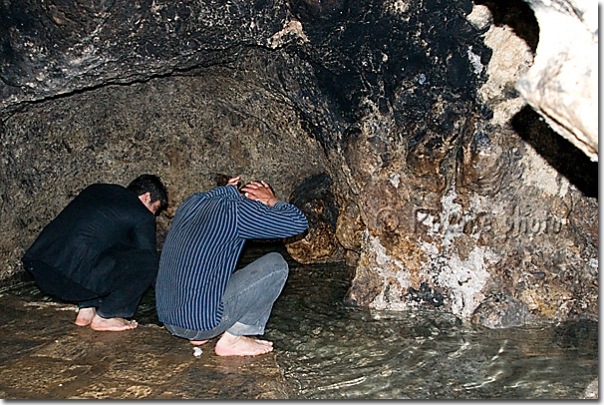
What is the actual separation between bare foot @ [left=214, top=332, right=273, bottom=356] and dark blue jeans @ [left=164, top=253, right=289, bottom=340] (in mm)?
30

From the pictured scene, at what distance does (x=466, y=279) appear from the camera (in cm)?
408

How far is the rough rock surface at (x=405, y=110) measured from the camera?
12.2 ft

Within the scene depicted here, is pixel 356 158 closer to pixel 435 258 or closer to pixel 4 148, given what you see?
pixel 435 258

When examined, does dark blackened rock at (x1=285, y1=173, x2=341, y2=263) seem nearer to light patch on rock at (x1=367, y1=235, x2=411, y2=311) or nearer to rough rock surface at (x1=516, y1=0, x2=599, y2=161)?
light patch on rock at (x1=367, y1=235, x2=411, y2=311)

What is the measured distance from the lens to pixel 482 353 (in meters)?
3.52

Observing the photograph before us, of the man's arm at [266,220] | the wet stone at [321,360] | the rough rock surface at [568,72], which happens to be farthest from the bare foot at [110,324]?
the rough rock surface at [568,72]

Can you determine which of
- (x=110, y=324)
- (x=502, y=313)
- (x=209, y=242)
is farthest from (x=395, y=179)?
(x=110, y=324)

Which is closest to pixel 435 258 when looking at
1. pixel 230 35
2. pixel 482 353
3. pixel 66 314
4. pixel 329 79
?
pixel 482 353

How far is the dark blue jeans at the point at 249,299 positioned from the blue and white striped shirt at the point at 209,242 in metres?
0.07

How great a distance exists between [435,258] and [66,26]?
2.35 metres

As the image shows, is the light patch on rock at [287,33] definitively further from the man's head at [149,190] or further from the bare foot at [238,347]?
the bare foot at [238,347]

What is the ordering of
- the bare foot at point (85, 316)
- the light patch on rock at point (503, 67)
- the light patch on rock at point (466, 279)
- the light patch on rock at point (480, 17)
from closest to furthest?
the light patch on rock at point (480, 17) < the light patch on rock at point (503, 67) < the light patch on rock at point (466, 279) < the bare foot at point (85, 316)

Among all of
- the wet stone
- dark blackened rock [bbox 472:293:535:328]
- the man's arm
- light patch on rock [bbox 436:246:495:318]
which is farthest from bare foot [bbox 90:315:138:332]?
dark blackened rock [bbox 472:293:535:328]

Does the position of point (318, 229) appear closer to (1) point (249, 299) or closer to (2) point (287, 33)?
(2) point (287, 33)
